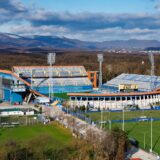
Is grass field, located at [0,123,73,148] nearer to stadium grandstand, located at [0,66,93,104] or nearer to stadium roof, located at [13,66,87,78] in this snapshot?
stadium grandstand, located at [0,66,93,104]

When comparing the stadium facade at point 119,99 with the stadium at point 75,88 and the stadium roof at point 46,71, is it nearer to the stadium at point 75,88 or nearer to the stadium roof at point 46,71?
the stadium at point 75,88

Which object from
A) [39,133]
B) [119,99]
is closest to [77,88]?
[119,99]

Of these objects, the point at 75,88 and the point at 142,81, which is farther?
the point at 75,88

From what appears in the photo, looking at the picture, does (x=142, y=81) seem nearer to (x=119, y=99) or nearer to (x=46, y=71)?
(x=119, y=99)

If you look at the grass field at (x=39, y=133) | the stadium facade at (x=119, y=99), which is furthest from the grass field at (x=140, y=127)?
the grass field at (x=39, y=133)

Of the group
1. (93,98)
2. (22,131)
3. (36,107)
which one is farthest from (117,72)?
(22,131)

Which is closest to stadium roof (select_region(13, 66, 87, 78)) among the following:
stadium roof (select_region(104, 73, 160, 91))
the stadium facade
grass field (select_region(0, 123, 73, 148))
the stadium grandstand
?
the stadium grandstand

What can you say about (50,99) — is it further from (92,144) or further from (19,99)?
(92,144)
